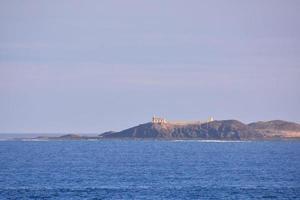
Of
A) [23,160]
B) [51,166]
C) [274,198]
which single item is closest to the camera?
[274,198]

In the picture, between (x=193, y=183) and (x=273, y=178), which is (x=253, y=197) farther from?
(x=273, y=178)

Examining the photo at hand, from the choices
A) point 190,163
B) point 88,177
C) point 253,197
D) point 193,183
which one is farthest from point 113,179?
point 190,163

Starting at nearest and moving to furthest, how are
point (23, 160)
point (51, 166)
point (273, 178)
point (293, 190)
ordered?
point (293, 190) < point (273, 178) < point (51, 166) < point (23, 160)

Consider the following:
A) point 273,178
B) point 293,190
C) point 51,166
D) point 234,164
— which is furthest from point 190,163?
point 293,190

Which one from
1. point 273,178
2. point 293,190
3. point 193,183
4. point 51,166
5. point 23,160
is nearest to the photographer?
point 293,190

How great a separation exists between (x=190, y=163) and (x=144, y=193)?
165 feet

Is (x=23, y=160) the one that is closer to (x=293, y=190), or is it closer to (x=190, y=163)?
(x=190, y=163)

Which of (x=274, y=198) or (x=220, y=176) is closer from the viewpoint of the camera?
(x=274, y=198)

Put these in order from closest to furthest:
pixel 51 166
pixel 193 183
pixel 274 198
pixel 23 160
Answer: pixel 274 198
pixel 193 183
pixel 51 166
pixel 23 160

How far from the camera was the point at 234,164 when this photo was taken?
132625 millimetres

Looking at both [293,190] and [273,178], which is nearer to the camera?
[293,190]

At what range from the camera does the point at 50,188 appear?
88.5m

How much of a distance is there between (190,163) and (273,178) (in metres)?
32.4

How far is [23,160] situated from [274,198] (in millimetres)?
71593
